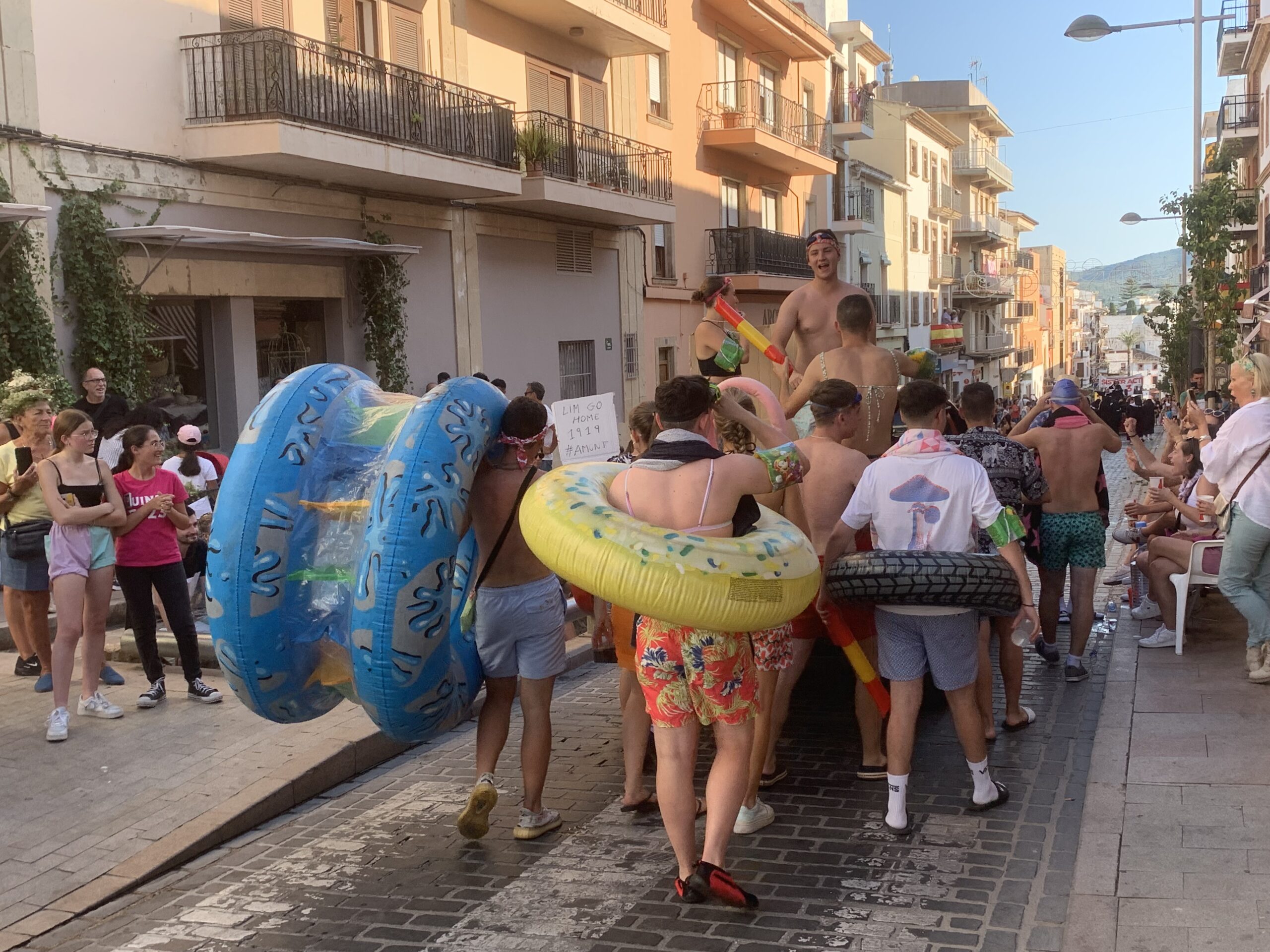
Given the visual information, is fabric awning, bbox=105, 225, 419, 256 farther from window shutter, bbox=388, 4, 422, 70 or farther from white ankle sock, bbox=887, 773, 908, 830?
white ankle sock, bbox=887, 773, 908, 830

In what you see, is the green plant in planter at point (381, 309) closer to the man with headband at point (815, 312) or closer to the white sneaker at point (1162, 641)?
the man with headband at point (815, 312)

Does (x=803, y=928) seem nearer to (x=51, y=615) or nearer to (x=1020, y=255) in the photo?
(x=51, y=615)

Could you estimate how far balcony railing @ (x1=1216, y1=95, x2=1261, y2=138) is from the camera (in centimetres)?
4312

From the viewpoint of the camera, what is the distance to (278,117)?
13.5 m

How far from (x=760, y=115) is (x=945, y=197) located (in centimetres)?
3021

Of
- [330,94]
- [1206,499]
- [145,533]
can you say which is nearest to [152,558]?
[145,533]

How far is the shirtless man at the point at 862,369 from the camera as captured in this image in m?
7.48

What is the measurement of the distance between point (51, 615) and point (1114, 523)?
14.6m

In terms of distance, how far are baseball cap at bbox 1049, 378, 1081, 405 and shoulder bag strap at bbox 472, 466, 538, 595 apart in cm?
439

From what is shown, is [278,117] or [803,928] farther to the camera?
[278,117]

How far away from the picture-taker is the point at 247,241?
1326cm

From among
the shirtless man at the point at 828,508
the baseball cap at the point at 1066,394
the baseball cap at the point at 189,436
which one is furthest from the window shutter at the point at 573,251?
the shirtless man at the point at 828,508

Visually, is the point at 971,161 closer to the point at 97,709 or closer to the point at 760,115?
the point at 760,115

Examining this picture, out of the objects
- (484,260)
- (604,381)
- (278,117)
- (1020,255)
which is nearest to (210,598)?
(278,117)
